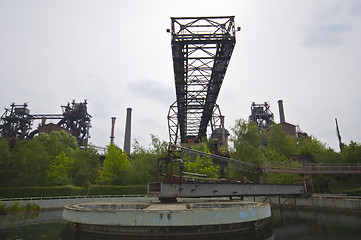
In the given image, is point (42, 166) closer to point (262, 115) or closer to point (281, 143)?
point (281, 143)

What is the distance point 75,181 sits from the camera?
112 feet

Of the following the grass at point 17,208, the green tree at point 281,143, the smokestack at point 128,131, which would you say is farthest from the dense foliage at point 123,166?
the smokestack at point 128,131

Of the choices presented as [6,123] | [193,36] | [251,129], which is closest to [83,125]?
[6,123]

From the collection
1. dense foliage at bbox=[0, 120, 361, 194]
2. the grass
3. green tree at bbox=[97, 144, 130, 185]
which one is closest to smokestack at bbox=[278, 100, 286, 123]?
dense foliage at bbox=[0, 120, 361, 194]

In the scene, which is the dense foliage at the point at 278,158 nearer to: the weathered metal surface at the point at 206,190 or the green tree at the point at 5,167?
the weathered metal surface at the point at 206,190

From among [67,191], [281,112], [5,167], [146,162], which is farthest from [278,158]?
Result: [281,112]

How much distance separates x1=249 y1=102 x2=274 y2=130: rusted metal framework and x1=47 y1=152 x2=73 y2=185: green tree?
6268 cm

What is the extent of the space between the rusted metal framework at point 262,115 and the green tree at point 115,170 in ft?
186

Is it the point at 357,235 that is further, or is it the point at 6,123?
the point at 6,123

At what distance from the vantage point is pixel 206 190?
15578 millimetres

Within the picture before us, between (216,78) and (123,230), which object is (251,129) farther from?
(123,230)

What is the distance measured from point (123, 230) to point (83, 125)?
70901 mm

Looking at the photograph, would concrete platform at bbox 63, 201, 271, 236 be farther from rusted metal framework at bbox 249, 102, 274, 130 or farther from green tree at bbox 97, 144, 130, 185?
rusted metal framework at bbox 249, 102, 274, 130

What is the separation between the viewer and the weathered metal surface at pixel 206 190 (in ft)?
46.5
